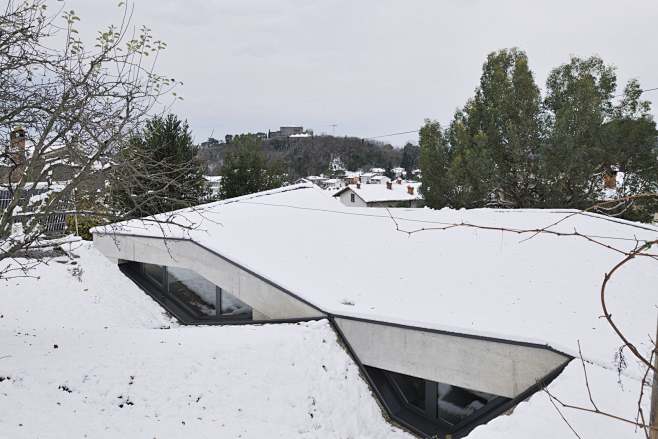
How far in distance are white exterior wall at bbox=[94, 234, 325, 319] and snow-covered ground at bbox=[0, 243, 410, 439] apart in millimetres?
710

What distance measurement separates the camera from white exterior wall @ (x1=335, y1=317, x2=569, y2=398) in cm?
550

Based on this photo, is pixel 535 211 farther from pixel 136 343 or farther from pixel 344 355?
pixel 136 343

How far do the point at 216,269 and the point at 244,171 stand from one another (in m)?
11.0

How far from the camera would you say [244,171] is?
20156 millimetres

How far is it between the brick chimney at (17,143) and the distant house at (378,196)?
28100 millimetres

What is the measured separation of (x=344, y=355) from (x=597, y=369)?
343 cm

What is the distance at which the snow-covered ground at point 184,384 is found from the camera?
197 inches

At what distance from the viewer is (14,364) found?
18.3 feet

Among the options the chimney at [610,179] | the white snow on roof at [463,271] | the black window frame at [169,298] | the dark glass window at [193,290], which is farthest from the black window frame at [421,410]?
the dark glass window at [193,290]

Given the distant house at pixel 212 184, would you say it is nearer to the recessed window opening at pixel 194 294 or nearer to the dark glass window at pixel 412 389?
the recessed window opening at pixel 194 294

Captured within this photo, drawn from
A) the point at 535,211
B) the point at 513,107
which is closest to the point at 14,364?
the point at 535,211

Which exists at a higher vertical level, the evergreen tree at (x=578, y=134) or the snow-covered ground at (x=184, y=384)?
the evergreen tree at (x=578, y=134)

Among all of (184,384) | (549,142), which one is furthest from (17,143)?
(549,142)

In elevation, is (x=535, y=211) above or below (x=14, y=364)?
above
